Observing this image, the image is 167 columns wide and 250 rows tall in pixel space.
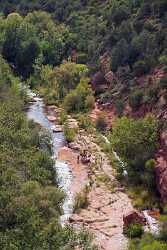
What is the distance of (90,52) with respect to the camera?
86.1 m

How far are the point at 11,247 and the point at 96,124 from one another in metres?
36.1

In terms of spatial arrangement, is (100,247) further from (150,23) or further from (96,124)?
(150,23)

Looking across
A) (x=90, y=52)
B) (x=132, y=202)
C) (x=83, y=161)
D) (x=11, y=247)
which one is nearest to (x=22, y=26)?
(x=90, y=52)

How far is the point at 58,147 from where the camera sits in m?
63.8

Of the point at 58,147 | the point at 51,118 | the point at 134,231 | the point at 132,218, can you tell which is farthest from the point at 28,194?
the point at 51,118

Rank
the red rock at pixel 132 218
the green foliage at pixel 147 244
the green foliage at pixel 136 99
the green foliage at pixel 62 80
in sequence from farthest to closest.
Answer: the green foliage at pixel 62 80, the green foliage at pixel 136 99, the red rock at pixel 132 218, the green foliage at pixel 147 244

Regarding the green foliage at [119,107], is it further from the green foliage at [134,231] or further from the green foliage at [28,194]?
the green foliage at [134,231]

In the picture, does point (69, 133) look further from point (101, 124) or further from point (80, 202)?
point (80, 202)

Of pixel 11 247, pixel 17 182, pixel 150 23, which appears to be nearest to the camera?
pixel 11 247

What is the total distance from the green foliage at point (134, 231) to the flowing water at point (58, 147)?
5.28 metres

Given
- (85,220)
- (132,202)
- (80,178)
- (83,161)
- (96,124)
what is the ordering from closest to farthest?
(85,220) < (132,202) < (80,178) < (83,161) < (96,124)

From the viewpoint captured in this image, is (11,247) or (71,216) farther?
(71,216)

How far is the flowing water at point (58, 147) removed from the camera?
49.6 m

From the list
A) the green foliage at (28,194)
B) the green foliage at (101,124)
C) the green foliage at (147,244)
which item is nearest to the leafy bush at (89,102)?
the green foliage at (101,124)
